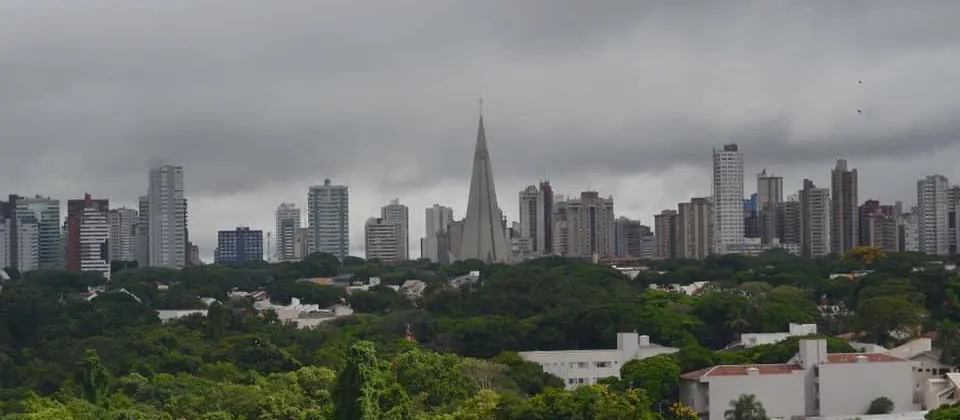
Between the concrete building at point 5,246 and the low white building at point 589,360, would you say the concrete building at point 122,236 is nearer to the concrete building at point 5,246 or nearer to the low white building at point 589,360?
the concrete building at point 5,246

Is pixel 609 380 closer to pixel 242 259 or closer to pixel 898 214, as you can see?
pixel 898 214

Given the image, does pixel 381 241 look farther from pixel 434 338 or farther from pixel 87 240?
pixel 434 338

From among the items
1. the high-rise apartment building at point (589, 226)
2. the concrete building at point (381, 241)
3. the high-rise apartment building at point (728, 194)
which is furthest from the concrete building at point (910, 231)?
the concrete building at point (381, 241)

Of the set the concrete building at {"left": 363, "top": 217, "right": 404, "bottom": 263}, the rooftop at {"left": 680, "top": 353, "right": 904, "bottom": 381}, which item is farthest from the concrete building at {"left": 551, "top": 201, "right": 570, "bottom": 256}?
the rooftop at {"left": 680, "top": 353, "right": 904, "bottom": 381}

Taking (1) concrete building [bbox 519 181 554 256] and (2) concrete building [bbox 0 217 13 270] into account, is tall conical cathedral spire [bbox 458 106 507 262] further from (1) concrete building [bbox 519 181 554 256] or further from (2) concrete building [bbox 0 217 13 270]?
(2) concrete building [bbox 0 217 13 270]

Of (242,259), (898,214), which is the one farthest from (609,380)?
(242,259)
